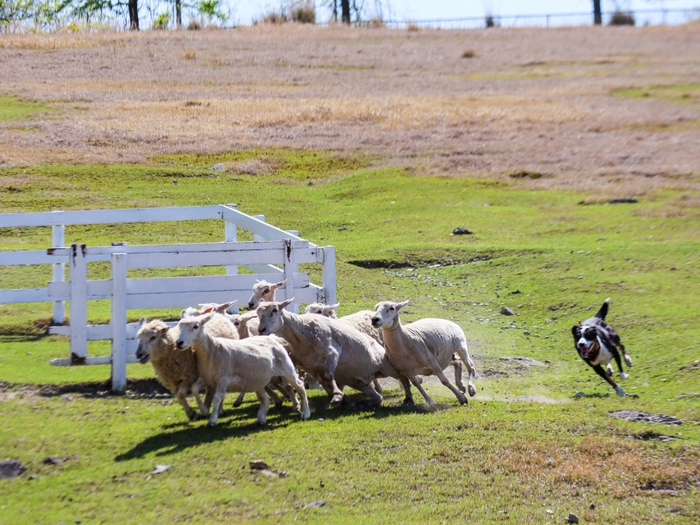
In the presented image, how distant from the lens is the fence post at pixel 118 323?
10688mm

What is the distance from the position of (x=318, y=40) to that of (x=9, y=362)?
40.4 metres

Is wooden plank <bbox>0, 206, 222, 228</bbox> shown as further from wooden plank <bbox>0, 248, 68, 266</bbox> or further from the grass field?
the grass field

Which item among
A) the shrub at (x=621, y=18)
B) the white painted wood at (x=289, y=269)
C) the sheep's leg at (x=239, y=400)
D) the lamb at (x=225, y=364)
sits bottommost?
the sheep's leg at (x=239, y=400)

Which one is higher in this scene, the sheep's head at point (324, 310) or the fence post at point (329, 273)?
the fence post at point (329, 273)

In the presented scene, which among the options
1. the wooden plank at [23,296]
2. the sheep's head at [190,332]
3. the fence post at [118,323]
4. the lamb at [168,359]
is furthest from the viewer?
the wooden plank at [23,296]

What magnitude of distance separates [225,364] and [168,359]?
1.93 feet

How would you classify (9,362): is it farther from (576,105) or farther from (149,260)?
(576,105)

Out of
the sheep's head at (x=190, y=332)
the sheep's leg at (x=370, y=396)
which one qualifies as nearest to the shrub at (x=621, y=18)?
the sheep's leg at (x=370, y=396)

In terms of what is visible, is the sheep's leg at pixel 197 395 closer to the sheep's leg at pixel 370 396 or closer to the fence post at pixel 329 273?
the sheep's leg at pixel 370 396

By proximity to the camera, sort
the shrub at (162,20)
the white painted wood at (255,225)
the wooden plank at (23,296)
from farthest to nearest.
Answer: the shrub at (162,20)
the white painted wood at (255,225)
the wooden plank at (23,296)

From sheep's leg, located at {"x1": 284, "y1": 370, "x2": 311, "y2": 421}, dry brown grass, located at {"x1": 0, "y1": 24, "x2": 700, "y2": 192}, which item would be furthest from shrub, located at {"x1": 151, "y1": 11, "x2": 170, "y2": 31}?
sheep's leg, located at {"x1": 284, "y1": 370, "x2": 311, "y2": 421}

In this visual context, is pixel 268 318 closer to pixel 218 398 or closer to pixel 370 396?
pixel 218 398

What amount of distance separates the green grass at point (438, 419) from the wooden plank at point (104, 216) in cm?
160

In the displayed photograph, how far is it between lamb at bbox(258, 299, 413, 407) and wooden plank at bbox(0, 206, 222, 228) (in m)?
4.56
